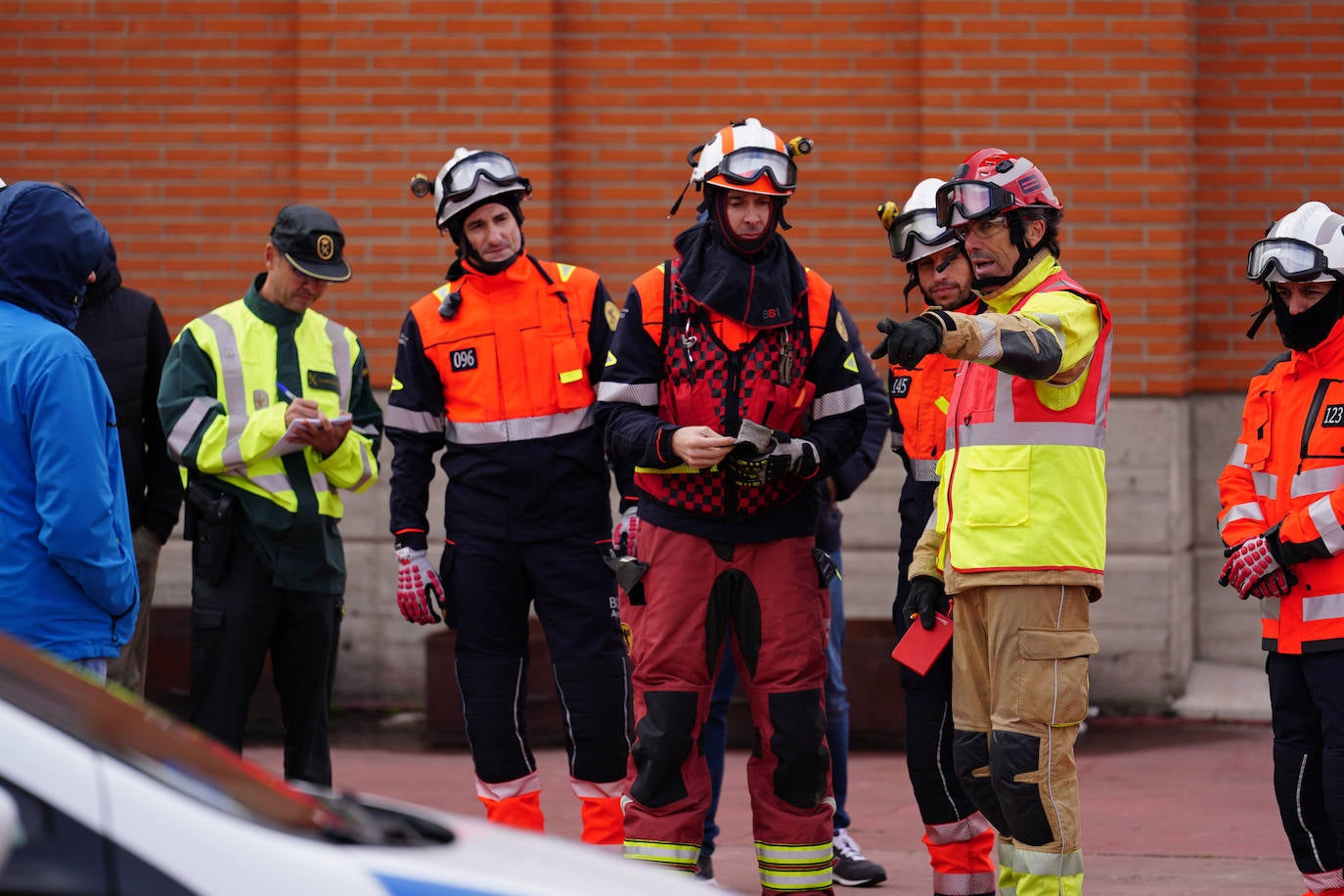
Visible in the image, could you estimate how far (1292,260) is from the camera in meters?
4.87

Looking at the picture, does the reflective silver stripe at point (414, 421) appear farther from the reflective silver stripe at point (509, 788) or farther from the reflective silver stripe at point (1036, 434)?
the reflective silver stripe at point (1036, 434)

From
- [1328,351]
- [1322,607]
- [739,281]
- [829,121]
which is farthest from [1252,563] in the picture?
[829,121]

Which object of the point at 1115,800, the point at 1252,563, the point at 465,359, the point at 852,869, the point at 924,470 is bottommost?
the point at 1115,800

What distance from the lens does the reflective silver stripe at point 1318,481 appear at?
4.80 metres

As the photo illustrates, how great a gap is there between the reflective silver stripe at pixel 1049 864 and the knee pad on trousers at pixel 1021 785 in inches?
1.3

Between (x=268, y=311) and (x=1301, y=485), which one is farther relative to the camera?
(x=268, y=311)

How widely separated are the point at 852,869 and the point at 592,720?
3.59 ft

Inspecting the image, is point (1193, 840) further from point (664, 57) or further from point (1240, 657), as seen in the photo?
point (664, 57)

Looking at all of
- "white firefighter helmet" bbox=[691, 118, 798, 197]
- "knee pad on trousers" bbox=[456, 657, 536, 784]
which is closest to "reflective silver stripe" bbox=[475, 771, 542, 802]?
"knee pad on trousers" bbox=[456, 657, 536, 784]

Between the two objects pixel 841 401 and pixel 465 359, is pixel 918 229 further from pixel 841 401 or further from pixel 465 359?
pixel 465 359

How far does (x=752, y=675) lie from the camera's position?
4953 millimetres

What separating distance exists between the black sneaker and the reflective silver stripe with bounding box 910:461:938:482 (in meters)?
1.33

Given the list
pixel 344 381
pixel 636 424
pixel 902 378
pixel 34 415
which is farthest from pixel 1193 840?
pixel 34 415

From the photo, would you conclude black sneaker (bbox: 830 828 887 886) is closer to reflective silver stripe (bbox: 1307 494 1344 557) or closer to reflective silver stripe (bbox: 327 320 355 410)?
reflective silver stripe (bbox: 1307 494 1344 557)
